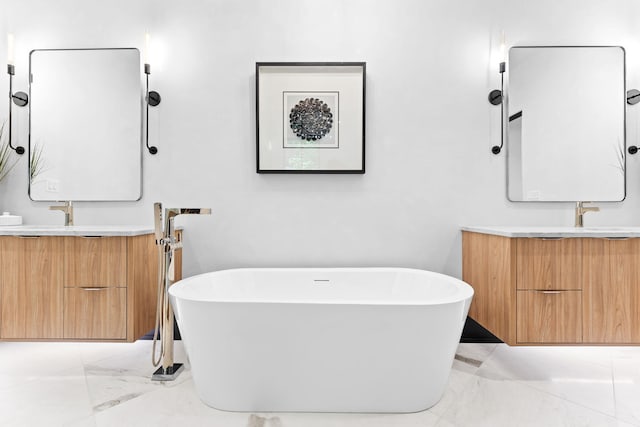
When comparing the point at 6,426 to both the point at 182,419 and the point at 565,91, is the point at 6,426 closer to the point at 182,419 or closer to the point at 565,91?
the point at 182,419

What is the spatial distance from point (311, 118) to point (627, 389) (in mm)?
2204

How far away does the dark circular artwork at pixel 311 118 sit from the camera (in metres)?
2.20

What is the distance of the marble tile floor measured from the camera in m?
1.42

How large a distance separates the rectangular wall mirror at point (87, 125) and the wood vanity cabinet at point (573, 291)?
2.30 m

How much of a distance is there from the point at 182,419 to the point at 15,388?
36.6 inches

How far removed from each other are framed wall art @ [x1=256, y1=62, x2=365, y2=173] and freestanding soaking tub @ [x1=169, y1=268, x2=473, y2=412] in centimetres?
103

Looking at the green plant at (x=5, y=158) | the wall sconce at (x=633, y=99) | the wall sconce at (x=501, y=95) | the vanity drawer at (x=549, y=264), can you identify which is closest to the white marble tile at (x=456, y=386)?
the vanity drawer at (x=549, y=264)

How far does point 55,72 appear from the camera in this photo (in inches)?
88.5

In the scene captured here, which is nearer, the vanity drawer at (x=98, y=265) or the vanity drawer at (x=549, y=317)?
the vanity drawer at (x=549, y=317)

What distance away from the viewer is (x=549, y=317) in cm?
168

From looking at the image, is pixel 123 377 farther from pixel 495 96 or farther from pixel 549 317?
pixel 495 96

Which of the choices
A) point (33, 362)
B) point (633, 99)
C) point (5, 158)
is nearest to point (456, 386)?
point (633, 99)

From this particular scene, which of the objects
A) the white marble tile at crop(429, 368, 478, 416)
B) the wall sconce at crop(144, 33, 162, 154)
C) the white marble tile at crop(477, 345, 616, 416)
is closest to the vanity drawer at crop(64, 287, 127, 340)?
the wall sconce at crop(144, 33, 162, 154)

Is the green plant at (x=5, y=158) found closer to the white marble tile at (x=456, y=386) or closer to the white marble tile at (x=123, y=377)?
the white marble tile at (x=123, y=377)
